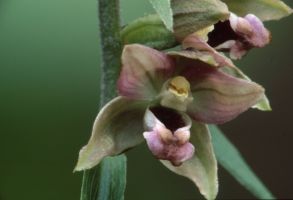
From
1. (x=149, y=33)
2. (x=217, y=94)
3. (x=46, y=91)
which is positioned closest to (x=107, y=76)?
(x=149, y=33)

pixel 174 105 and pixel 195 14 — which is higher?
pixel 195 14

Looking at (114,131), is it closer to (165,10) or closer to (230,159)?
(165,10)

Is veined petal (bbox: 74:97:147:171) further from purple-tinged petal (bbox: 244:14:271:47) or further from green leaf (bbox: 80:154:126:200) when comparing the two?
purple-tinged petal (bbox: 244:14:271:47)

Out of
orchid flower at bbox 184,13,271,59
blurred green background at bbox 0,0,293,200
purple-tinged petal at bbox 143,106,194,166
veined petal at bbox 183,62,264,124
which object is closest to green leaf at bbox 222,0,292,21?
orchid flower at bbox 184,13,271,59

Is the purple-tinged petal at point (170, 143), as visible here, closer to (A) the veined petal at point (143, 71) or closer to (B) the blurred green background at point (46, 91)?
(A) the veined petal at point (143, 71)

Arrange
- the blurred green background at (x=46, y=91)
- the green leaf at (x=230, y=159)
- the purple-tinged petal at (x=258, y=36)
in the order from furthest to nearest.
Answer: the blurred green background at (x=46, y=91)
the green leaf at (x=230, y=159)
the purple-tinged petal at (x=258, y=36)

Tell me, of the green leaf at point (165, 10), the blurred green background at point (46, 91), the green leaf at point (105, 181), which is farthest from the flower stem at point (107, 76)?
the blurred green background at point (46, 91)

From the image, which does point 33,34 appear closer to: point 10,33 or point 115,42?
point 10,33
